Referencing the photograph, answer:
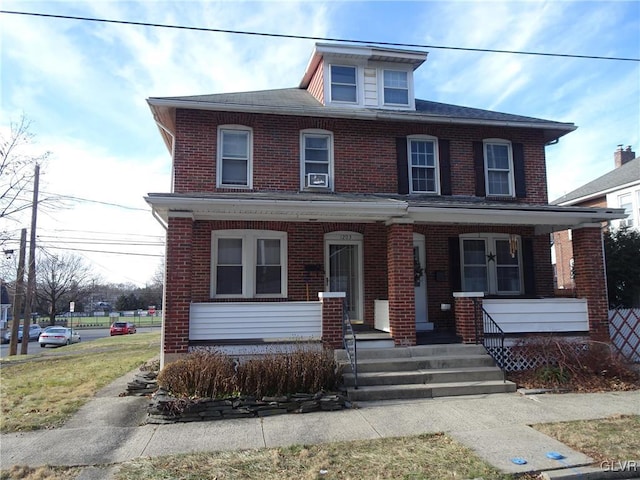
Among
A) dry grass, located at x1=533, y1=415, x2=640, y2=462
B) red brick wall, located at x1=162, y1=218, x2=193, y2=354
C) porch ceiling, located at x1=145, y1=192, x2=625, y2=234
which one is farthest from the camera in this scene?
porch ceiling, located at x1=145, y1=192, x2=625, y2=234

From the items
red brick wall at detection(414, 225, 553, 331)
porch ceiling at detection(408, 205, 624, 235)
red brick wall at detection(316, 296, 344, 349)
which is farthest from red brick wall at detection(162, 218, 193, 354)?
red brick wall at detection(414, 225, 553, 331)

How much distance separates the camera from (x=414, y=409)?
712 centimetres

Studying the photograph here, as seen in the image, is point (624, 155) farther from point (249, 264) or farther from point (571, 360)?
point (249, 264)

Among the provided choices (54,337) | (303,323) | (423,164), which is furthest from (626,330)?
(54,337)

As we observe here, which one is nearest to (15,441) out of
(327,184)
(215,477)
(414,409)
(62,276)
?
(215,477)

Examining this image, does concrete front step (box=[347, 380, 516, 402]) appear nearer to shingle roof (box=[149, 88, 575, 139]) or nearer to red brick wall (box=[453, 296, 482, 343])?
red brick wall (box=[453, 296, 482, 343])

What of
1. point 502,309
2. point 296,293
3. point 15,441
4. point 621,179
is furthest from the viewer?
point 621,179

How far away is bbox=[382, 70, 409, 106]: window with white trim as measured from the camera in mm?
12914

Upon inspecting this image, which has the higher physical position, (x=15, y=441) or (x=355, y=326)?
(x=355, y=326)

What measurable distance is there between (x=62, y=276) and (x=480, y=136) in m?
55.4

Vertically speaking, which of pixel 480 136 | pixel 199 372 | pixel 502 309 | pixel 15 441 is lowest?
pixel 15 441

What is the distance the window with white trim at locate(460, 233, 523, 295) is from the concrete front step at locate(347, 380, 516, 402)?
4.24m

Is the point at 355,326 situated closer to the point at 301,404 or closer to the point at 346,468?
the point at 301,404

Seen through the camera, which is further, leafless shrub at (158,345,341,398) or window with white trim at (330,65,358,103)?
window with white trim at (330,65,358,103)
